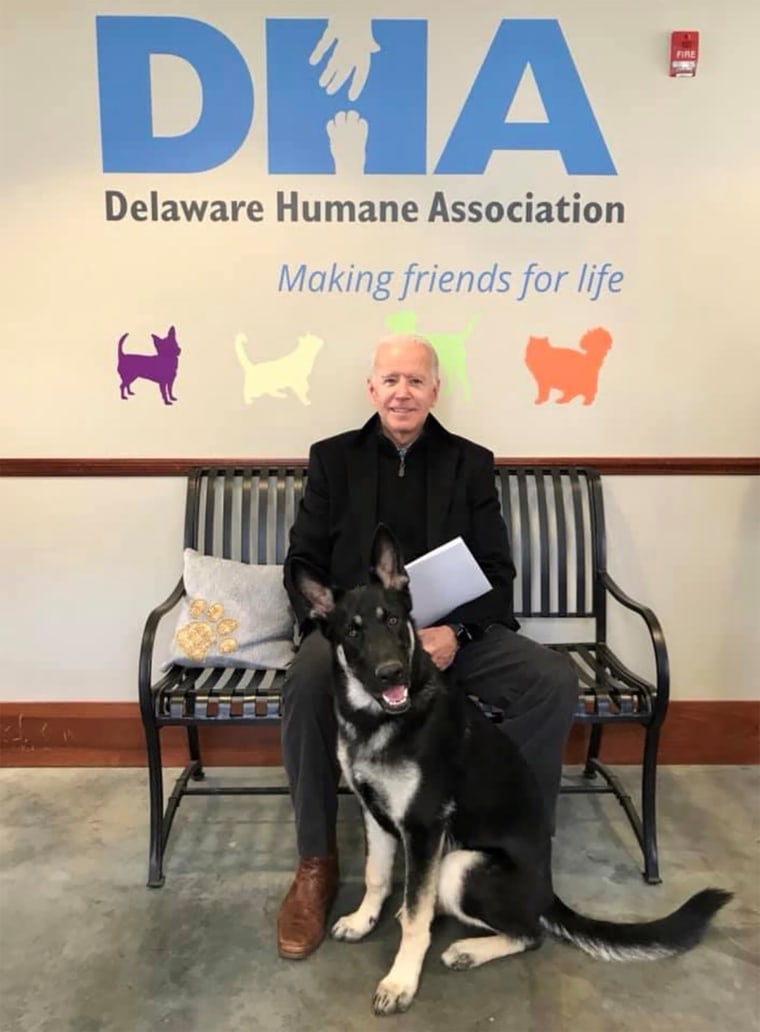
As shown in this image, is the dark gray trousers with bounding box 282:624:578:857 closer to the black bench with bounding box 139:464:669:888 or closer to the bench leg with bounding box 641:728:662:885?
the bench leg with bounding box 641:728:662:885

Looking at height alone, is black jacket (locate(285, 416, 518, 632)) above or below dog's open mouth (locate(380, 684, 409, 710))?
above

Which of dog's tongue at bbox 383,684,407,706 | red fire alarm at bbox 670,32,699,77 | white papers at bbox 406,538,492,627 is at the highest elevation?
red fire alarm at bbox 670,32,699,77

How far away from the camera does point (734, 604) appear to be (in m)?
3.00

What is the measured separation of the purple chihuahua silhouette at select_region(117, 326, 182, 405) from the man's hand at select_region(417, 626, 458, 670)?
1264mm

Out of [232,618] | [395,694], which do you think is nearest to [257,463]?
[232,618]

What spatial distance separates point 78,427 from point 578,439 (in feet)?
5.59

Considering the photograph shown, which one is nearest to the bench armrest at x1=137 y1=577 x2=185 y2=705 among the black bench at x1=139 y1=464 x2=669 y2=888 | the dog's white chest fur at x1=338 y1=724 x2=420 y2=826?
the black bench at x1=139 y1=464 x2=669 y2=888

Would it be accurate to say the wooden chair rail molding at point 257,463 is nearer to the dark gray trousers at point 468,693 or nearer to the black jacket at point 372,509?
the black jacket at point 372,509

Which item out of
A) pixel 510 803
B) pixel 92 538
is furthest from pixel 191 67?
pixel 510 803

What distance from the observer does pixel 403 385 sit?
2.37 meters

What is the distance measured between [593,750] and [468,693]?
32.1 inches

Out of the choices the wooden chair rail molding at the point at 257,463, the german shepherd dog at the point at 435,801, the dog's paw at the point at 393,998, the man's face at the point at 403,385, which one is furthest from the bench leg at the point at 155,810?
the man's face at the point at 403,385

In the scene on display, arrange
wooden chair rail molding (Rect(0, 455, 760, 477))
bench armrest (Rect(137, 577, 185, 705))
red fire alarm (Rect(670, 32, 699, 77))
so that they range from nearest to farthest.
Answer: bench armrest (Rect(137, 577, 185, 705)) → red fire alarm (Rect(670, 32, 699, 77)) → wooden chair rail molding (Rect(0, 455, 760, 477))

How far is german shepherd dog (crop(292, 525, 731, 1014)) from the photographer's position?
72.9 inches
